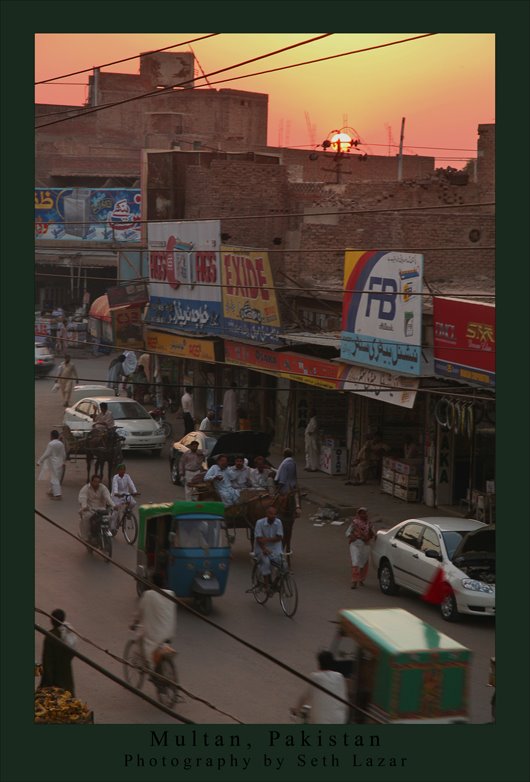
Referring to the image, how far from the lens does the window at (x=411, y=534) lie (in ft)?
58.6

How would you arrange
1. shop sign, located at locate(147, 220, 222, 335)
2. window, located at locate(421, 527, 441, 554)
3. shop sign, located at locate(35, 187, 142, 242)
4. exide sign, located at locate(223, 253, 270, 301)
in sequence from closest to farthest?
1. window, located at locate(421, 527, 441, 554)
2. exide sign, located at locate(223, 253, 270, 301)
3. shop sign, located at locate(147, 220, 222, 335)
4. shop sign, located at locate(35, 187, 142, 242)

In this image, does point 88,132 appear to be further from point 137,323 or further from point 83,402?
point 83,402

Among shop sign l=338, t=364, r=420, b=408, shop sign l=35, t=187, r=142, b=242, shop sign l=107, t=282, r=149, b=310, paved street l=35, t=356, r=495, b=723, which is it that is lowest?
paved street l=35, t=356, r=495, b=723

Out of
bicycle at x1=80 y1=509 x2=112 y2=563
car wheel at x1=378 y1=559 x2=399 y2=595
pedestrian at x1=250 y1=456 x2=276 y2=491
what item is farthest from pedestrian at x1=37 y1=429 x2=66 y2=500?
car wheel at x1=378 y1=559 x2=399 y2=595

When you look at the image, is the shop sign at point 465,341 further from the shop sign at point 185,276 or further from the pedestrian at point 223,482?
the shop sign at point 185,276

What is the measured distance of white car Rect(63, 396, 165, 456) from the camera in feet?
101

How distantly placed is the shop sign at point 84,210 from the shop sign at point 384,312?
38692mm

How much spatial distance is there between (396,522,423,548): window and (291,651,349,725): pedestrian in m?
7.19

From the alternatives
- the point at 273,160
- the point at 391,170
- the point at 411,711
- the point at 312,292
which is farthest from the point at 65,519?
the point at 391,170

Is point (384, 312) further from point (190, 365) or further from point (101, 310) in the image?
point (101, 310)

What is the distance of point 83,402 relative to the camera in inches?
1262

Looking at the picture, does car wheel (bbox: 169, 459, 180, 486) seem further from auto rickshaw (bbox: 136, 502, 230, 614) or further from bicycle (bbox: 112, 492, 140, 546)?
auto rickshaw (bbox: 136, 502, 230, 614)

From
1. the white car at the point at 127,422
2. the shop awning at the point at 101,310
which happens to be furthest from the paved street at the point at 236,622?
the shop awning at the point at 101,310

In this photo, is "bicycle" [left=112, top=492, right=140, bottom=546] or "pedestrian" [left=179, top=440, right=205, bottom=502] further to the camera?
"pedestrian" [left=179, top=440, right=205, bottom=502]
